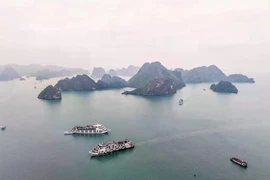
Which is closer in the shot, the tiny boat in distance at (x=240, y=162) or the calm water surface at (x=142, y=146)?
the calm water surface at (x=142, y=146)

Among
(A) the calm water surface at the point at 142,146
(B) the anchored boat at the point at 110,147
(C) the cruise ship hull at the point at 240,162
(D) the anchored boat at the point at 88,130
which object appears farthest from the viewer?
(D) the anchored boat at the point at 88,130

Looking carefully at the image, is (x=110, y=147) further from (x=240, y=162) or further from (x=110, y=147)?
(x=240, y=162)

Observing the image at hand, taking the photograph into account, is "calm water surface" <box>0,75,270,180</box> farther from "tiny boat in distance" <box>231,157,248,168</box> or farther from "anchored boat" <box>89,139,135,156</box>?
"anchored boat" <box>89,139,135,156</box>

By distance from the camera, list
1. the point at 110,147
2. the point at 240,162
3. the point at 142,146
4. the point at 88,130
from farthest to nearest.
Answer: the point at 88,130 → the point at 142,146 → the point at 110,147 → the point at 240,162

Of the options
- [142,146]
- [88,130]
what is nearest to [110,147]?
[142,146]

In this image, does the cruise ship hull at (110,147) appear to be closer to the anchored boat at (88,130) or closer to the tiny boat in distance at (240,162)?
the anchored boat at (88,130)

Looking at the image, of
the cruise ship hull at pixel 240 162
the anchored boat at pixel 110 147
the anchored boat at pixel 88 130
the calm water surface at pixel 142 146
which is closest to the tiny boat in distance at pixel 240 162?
the cruise ship hull at pixel 240 162

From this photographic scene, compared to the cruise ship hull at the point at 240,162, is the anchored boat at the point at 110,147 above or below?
above

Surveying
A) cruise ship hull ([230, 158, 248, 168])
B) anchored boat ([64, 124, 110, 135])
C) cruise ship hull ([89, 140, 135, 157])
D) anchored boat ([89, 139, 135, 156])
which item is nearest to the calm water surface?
cruise ship hull ([230, 158, 248, 168])

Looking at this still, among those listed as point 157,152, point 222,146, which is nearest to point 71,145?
point 157,152
